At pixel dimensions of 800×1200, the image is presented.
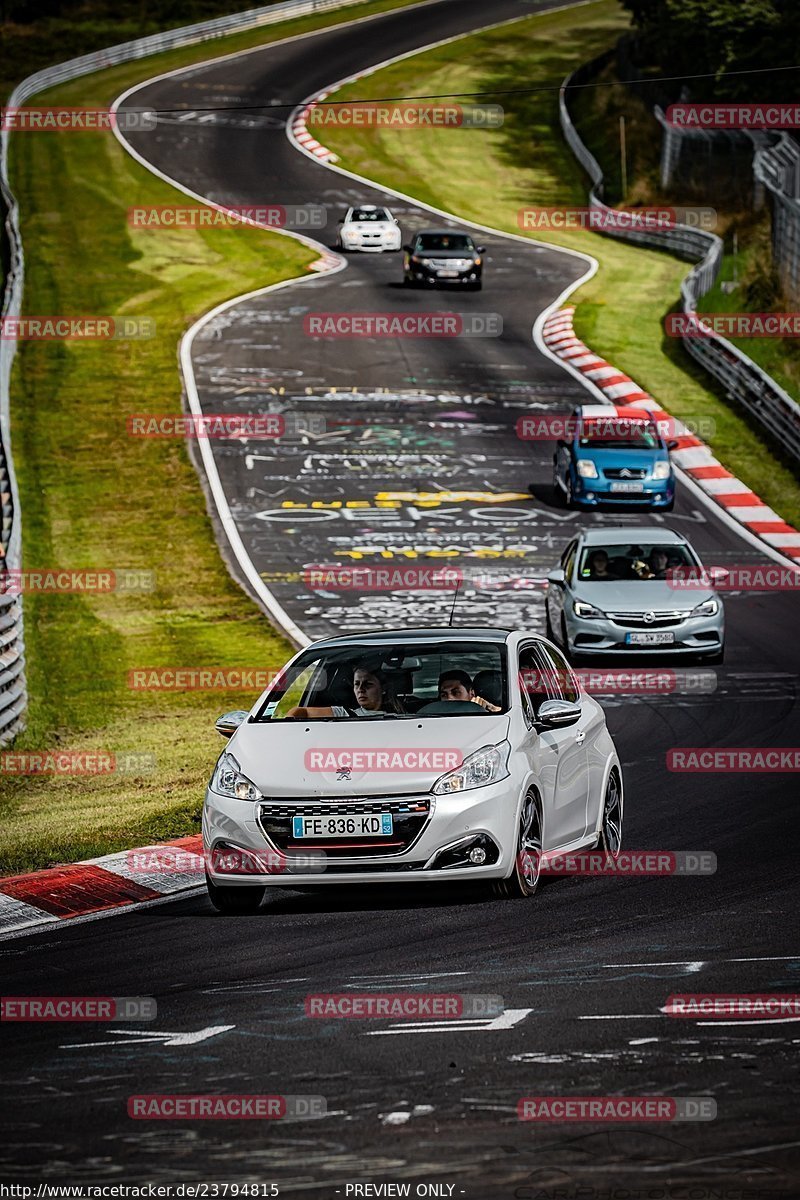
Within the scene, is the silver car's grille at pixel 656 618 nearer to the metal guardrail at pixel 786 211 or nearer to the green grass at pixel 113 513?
the green grass at pixel 113 513

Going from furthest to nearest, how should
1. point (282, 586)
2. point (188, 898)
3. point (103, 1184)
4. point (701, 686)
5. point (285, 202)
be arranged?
1. point (285, 202)
2. point (282, 586)
3. point (701, 686)
4. point (188, 898)
5. point (103, 1184)

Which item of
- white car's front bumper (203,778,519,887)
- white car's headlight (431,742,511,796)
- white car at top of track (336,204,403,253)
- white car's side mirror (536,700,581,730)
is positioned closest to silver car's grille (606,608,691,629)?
white car's side mirror (536,700,581,730)

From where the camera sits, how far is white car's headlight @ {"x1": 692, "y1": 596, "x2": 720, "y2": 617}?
20719 millimetres

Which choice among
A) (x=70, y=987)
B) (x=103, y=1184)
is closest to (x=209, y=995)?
(x=70, y=987)

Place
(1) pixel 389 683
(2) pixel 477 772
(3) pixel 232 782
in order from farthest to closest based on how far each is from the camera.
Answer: (1) pixel 389 683
(3) pixel 232 782
(2) pixel 477 772

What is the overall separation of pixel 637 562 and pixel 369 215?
3399cm

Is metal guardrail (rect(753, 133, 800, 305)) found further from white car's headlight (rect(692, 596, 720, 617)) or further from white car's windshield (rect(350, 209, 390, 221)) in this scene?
white car's headlight (rect(692, 596, 720, 617))

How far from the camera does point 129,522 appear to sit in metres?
30.6

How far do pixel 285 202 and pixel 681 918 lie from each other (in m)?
51.9

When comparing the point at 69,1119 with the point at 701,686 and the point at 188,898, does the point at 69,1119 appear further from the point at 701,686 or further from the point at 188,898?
the point at 701,686

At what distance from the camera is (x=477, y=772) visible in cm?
1007

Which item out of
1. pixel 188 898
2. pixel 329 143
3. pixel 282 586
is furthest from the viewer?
pixel 329 143

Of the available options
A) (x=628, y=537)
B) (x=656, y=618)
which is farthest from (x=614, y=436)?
(x=656, y=618)

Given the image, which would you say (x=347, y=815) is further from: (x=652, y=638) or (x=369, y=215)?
(x=369, y=215)
